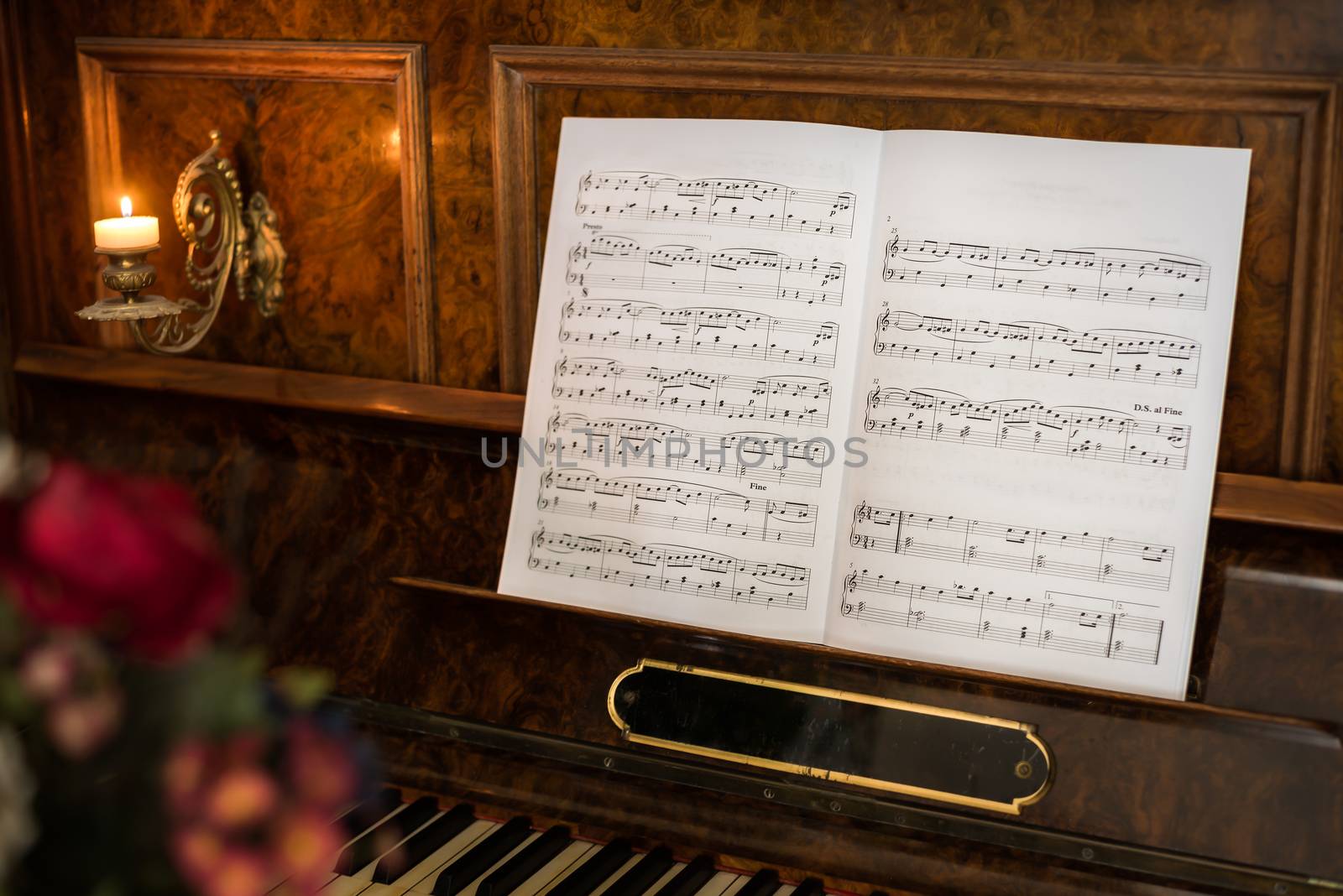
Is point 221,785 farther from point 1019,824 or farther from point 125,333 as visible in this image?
point 125,333

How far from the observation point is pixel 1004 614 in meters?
1.43

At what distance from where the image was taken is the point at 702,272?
5.08 ft

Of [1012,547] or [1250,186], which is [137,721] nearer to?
[1012,547]

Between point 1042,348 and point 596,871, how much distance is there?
0.87 meters

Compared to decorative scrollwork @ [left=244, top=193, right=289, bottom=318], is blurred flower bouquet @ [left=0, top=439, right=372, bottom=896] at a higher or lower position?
lower

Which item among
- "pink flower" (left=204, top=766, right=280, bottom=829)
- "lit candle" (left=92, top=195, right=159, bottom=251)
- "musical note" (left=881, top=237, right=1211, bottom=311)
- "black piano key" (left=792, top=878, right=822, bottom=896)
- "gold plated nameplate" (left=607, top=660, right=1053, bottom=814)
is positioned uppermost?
"musical note" (left=881, top=237, right=1211, bottom=311)

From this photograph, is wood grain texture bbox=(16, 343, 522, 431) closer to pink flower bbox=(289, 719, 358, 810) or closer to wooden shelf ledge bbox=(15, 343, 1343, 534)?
wooden shelf ledge bbox=(15, 343, 1343, 534)

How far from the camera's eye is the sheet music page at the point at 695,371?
150 cm

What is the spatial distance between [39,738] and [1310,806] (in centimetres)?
138

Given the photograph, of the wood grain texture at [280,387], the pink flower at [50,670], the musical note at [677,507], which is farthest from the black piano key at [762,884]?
the pink flower at [50,670]

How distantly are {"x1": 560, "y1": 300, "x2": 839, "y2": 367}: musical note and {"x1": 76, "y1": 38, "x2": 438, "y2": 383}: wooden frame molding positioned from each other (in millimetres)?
270

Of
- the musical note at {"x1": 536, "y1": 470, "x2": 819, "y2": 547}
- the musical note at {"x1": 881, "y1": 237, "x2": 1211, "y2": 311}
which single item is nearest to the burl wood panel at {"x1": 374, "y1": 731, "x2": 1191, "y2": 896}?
the musical note at {"x1": 536, "y1": 470, "x2": 819, "y2": 547}

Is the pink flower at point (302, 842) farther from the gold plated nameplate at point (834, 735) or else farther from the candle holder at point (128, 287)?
the candle holder at point (128, 287)

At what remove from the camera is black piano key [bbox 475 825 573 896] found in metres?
1.47
